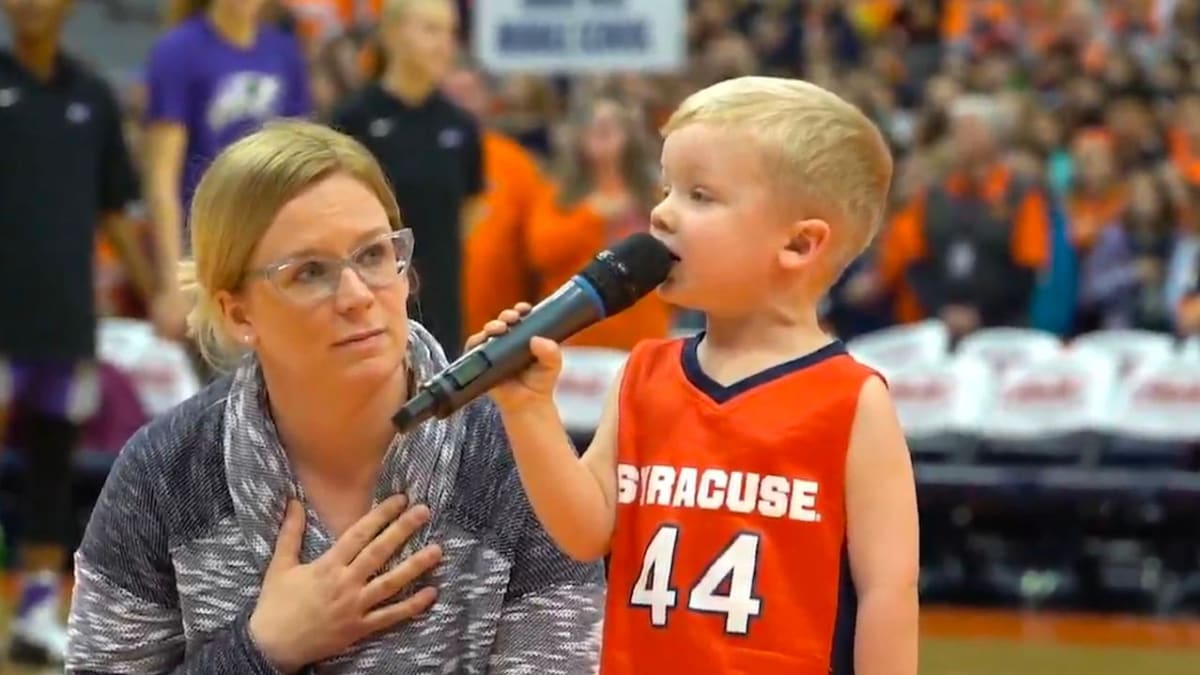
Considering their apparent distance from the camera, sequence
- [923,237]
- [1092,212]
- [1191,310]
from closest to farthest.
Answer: [1191,310], [923,237], [1092,212]

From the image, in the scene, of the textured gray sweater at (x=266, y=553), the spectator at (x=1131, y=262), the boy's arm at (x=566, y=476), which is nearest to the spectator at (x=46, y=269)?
the textured gray sweater at (x=266, y=553)

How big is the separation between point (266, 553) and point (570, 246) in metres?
4.83

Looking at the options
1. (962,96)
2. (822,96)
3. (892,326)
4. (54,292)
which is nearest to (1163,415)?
(892,326)

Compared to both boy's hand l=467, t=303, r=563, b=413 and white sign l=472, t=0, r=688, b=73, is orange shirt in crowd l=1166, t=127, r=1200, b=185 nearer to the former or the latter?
white sign l=472, t=0, r=688, b=73

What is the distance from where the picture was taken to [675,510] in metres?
2.30

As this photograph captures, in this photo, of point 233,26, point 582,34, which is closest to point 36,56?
point 233,26

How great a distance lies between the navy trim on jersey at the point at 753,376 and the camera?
2311 millimetres

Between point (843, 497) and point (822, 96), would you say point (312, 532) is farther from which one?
point (822, 96)

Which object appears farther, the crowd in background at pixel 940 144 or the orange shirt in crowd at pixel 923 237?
the orange shirt in crowd at pixel 923 237

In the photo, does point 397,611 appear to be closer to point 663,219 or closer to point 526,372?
point 526,372

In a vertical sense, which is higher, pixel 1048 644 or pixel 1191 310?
pixel 1191 310

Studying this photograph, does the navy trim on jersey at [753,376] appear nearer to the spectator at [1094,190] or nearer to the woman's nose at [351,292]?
the woman's nose at [351,292]

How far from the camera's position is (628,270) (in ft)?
7.06

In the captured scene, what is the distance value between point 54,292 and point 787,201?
13.2 ft
